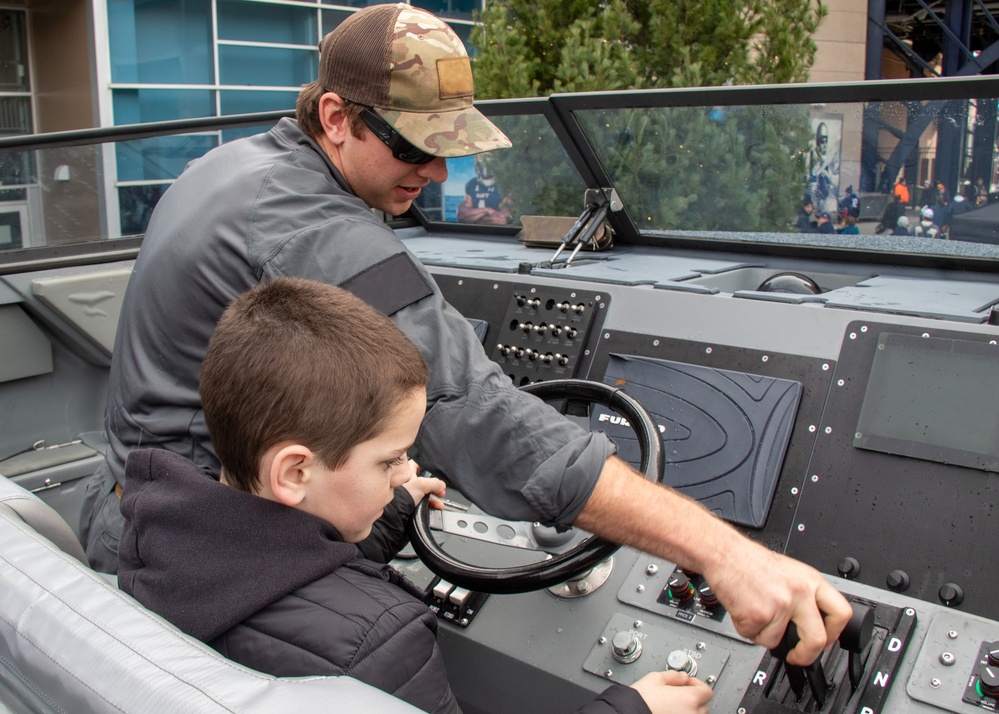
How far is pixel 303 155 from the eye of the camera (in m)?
2.01

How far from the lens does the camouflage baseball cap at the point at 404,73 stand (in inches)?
77.5

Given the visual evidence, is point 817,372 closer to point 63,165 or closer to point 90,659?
point 90,659

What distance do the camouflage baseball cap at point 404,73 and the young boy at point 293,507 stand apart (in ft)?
2.01

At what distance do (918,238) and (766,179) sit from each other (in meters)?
0.53

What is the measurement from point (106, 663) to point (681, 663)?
48.8 inches

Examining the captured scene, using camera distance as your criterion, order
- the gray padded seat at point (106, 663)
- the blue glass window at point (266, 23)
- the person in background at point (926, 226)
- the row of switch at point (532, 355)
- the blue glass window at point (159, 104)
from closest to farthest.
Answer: the gray padded seat at point (106, 663) → the row of switch at point (532, 355) → the person in background at point (926, 226) → the blue glass window at point (159, 104) → the blue glass window at point (266, 23)

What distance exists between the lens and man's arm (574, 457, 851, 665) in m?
1.54

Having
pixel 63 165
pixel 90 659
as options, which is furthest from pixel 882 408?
pixel 63 165

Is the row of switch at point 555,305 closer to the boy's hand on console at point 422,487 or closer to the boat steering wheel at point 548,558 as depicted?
the boat steering wheel at point 548,558

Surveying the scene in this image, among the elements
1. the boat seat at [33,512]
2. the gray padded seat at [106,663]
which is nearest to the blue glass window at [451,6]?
the boat seat at [33,512]

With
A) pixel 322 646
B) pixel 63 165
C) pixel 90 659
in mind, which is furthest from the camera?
pixel 63 165

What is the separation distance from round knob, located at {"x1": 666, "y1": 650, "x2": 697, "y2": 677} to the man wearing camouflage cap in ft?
1.33

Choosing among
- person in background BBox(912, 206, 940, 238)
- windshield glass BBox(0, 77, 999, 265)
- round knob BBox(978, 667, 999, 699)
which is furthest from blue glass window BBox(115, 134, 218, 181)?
round knob BBox(978, 667, 999, 699)

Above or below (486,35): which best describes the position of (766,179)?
below
